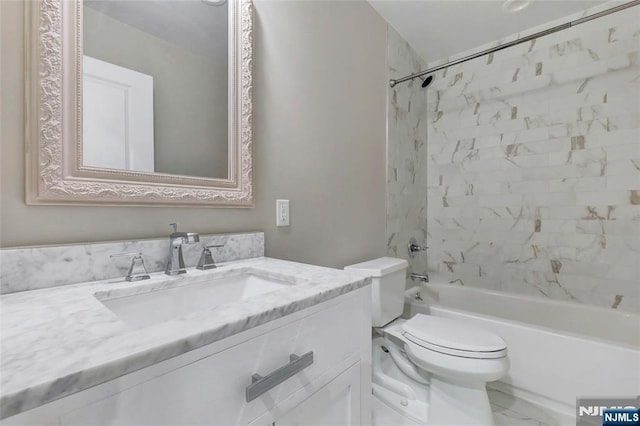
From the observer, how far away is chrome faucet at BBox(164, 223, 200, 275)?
0.86m

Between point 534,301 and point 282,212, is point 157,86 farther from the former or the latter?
point 534,301

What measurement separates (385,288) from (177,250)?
3.51 feet

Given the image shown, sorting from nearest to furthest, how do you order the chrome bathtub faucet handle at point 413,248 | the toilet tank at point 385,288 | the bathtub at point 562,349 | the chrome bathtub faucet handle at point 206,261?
the chrome bathtub faucet handle at point 206,261 < the bathtub at point 562,349 < the toilet tank at point 385,288 < the chrome bathtub faucet handle at point 413,248

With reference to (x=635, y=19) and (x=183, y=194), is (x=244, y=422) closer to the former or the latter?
(x=183, y=194)

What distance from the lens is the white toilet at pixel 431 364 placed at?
115cm

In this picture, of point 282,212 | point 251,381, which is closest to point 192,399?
point 251,381

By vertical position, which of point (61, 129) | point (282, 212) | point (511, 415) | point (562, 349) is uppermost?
point (61, 129)

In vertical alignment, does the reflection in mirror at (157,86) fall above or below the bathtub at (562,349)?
above

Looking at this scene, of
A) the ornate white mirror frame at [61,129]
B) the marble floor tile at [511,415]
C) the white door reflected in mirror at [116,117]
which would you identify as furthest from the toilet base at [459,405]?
the white door reflected in mirror at [116,117]

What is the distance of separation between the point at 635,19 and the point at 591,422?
233cm

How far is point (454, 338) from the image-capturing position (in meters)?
1.23

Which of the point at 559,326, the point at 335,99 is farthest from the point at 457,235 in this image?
the point at 335,99

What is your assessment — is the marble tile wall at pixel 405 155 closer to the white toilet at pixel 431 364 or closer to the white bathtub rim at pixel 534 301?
the white bathtub rim at pixel 534 301

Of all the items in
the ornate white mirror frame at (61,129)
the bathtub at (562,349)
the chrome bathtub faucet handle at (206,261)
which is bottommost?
the bathtub at (562,349)
